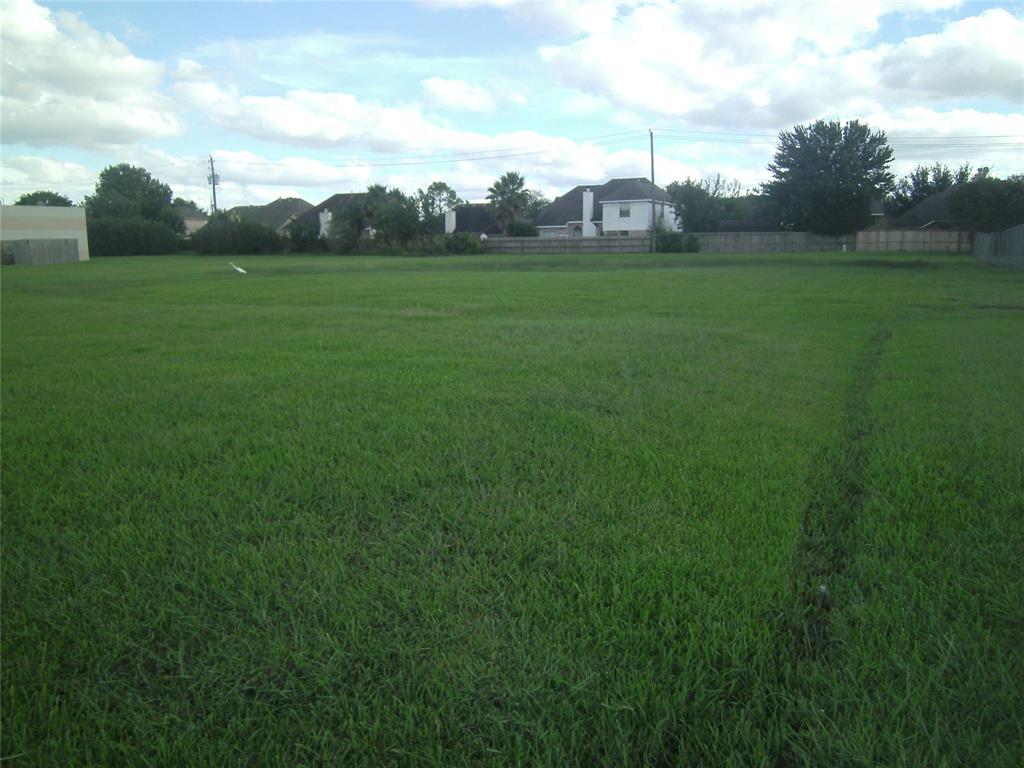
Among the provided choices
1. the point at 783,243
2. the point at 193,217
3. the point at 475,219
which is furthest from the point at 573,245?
the point at 193,217

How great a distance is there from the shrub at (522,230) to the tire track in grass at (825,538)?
180 ft

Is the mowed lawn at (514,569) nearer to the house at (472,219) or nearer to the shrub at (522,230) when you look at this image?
the shrub at (522,230)

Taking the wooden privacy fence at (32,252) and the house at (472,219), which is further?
the house at (472,219)

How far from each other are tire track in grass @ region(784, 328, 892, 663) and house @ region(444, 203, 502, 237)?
61175mm

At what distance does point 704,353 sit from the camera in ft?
24.5

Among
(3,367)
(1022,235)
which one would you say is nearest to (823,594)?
(3,367)

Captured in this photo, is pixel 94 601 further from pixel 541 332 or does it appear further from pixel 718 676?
pixel 541 332

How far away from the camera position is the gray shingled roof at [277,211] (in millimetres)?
82875

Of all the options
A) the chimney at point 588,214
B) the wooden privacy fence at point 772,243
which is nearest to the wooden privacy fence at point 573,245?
the wooden privacy fence at point 772,243

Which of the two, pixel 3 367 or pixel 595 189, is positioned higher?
pixel 595 189

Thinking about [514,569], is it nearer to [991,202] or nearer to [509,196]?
[991,202]

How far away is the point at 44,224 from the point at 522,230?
3208 centimetres

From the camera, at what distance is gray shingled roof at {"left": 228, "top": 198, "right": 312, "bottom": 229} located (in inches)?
3263

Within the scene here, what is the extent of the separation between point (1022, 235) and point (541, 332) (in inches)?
764
